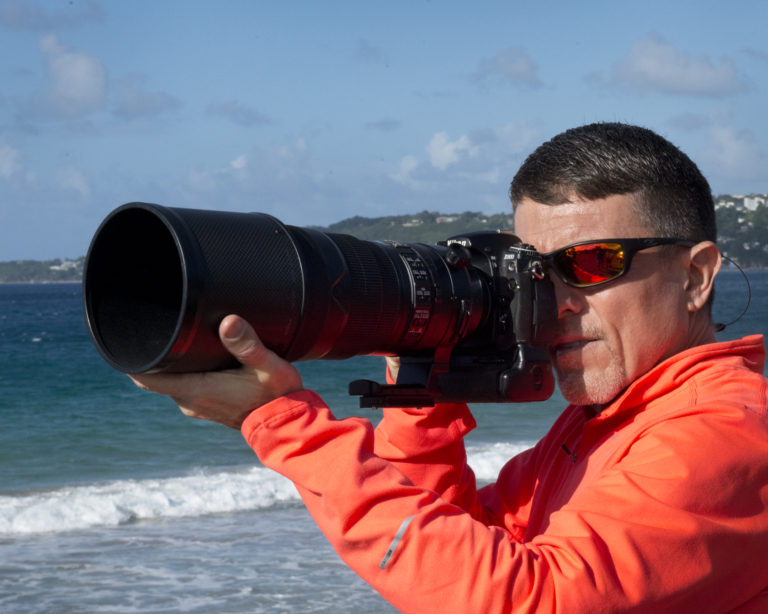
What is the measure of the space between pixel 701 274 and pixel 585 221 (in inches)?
9.0

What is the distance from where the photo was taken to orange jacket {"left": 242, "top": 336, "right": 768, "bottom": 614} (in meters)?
1.25

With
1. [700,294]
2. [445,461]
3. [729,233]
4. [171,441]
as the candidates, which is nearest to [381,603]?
[445,461]

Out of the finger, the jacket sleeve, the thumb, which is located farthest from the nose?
the finger

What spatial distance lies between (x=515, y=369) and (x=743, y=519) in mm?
613

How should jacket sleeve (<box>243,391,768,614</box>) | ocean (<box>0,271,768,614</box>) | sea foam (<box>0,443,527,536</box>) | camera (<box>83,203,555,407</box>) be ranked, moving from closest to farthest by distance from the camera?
jacket sleeve (<box>243,391,768,614</box>) → camera (<box>83,203,555,407</box>) → ocean (<box>0,271,768,614</box>) → sea foam (<box>0,443,527,536</box>)

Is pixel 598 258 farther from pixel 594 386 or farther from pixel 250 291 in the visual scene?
pixel 250 291

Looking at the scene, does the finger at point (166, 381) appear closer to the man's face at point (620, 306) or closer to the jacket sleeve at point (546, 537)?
the jacket sleeve at point (546, 537)

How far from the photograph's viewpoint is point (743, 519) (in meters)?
1.31

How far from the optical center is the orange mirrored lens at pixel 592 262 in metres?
1.65

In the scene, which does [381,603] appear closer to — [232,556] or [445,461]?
[232,556]

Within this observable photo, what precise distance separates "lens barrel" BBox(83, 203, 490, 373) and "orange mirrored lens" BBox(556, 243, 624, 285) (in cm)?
24

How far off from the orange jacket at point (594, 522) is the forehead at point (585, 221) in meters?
0.31

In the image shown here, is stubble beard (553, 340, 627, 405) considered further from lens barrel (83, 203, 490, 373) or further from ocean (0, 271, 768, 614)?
ocean (0, 271, 768, 614)

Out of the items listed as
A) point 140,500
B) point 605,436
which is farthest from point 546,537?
point 140,500
